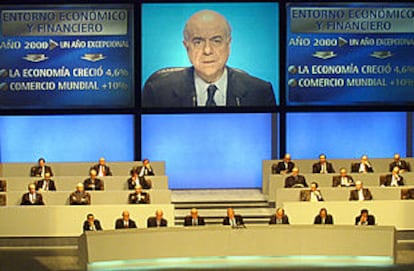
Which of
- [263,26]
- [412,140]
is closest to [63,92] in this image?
[263,26]

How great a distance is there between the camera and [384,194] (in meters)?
17.4

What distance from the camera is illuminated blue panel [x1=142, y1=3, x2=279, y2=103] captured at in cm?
2058

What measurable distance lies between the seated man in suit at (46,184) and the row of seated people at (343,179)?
13.9ft

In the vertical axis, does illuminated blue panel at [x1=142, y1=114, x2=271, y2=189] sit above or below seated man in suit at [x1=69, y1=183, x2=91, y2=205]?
above

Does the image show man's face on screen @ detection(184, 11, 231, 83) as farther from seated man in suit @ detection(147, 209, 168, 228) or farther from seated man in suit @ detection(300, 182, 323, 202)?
seated man in suit @ detection(147, 209, 168, 228)

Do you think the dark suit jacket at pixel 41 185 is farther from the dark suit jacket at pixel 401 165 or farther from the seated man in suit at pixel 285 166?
the dark suit jacket at pixel 401 165

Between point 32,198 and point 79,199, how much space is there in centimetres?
81

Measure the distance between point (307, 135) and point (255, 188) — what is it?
5.35ft

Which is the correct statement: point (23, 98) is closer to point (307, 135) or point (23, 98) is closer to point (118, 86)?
point (118, 86)

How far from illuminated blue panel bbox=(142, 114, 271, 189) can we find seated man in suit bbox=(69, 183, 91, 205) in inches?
182

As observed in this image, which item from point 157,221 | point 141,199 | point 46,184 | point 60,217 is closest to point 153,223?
point 157,221

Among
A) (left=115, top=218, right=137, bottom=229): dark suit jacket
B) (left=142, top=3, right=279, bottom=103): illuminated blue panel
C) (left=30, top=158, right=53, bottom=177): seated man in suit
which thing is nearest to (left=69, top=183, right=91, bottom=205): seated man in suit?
(left=115, top=218, right=137, bottom=229): dark suit jacket

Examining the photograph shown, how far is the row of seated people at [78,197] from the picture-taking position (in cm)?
1680

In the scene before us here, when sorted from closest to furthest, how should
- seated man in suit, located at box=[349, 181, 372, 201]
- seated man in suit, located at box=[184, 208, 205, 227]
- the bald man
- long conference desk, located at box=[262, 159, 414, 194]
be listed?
seated man in suit, located at box=[184, 208, 205, 227]
seated man in suit, located at box=[349, 181, 372, 201]
long conference desk, located at box=[262, 159, 414, 194]
the bald man
